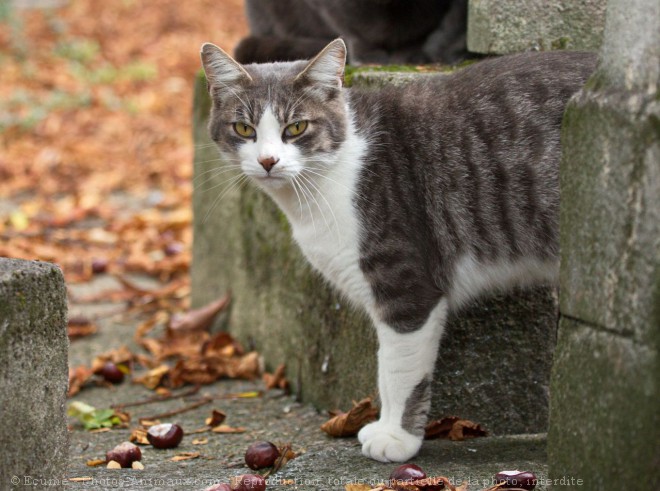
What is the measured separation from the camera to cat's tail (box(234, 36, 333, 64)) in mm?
3822

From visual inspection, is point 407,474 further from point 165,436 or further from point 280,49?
point 280,49

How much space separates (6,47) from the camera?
999 cm

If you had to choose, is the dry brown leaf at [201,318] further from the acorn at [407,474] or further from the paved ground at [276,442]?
the acorn at [407,474]

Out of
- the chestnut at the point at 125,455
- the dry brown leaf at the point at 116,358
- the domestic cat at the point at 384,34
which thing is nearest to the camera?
the chestnut at the point at 125,455

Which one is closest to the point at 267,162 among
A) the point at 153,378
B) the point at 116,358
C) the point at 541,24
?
the point at 541,24

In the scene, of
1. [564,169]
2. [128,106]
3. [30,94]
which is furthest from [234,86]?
[30,94]

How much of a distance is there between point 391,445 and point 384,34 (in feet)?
5.85

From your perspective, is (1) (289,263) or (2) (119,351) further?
(2) (119,351)

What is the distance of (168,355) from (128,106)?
15.8 ft

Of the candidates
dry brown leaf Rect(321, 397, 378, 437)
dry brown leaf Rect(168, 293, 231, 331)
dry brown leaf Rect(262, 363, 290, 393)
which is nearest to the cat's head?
dry brown leaf Rect(321, 397, 378, 437)

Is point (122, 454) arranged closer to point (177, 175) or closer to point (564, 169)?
point (564, 169)

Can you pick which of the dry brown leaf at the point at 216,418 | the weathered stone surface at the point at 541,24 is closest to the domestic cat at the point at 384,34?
the weathered stone surface at the point at 541,24

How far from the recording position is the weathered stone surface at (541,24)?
119 inches

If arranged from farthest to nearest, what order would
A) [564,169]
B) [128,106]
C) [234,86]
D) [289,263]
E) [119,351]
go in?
1. [128,106]
2. [119,351]
3. [289,263]
4. [234,86]
5. [564,169]
